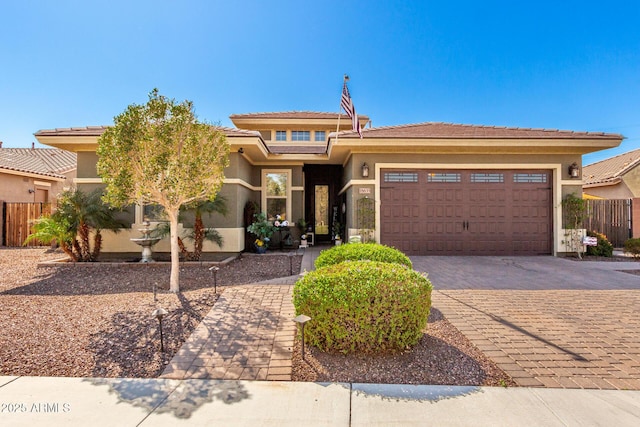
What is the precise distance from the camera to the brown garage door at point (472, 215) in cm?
956

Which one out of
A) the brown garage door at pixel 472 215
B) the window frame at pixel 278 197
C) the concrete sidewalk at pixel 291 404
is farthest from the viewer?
the window frame at pixel 278 197

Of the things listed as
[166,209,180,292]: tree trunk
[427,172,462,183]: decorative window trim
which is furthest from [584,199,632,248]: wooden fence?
[166,209,180,292]: tree trunk

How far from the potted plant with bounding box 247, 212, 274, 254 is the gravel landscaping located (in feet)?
11.4

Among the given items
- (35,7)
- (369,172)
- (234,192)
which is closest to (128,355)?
(234,192)

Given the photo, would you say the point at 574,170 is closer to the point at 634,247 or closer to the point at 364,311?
the point at 634,247

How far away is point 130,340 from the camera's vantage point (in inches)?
136

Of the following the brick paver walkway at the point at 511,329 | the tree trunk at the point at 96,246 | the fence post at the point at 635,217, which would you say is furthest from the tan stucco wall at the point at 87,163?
the fence post at the point at 635,217

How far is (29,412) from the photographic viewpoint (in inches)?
87.8

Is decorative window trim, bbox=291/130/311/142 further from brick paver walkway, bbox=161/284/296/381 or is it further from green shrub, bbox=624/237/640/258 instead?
green shrub, bbox=624/237/640/258

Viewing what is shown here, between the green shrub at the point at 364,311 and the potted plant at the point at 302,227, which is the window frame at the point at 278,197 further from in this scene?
the green shrub at the point at 364,311

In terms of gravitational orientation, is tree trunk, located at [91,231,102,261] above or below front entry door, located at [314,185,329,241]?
below

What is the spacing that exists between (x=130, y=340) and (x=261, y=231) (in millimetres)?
6401

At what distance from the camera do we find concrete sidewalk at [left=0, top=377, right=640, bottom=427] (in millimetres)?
2141

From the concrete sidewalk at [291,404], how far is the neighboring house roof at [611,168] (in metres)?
15.6
